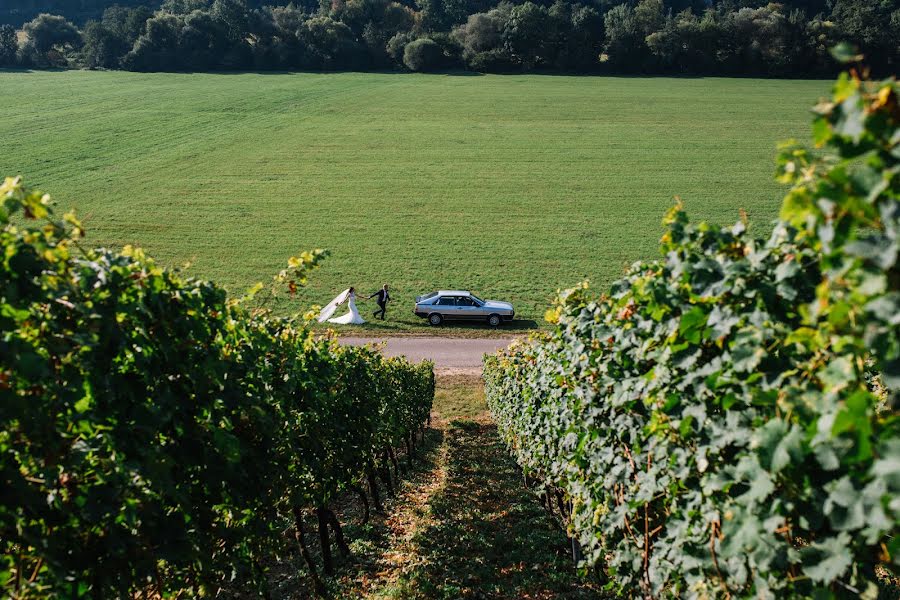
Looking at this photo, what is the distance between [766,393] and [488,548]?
19.0 ft

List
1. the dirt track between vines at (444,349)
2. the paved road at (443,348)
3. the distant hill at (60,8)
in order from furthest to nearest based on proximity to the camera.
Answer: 1. the distant hill at (60,8)
2. the paved road at (443,348)
3. the dirt track between vines at (444,349)

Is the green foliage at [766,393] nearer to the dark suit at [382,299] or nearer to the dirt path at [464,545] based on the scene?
the dirt path at [464,545]

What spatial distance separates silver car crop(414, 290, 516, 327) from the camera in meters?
24.3

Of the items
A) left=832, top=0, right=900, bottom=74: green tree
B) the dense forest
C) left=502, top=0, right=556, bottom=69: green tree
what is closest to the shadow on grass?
the dense forest

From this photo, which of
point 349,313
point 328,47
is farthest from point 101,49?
point 349,313

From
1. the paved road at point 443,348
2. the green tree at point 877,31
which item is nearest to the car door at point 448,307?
the paved road at point 443,348

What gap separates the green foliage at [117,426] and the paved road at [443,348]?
16.6 metres

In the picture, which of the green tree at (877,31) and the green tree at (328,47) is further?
the green tree at (328,47)

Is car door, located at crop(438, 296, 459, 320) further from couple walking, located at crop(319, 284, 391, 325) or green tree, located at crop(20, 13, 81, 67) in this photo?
green tree, located at crop(20, 13, 81, 67)

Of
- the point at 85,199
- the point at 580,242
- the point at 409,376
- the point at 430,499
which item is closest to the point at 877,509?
the point at 430,499

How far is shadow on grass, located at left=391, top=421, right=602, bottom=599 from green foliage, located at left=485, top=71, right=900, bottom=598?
4.05ft

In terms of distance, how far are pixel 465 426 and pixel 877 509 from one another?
15.9 m

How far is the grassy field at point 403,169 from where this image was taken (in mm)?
30703

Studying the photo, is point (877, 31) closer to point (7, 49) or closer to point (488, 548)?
point (488, 548)
